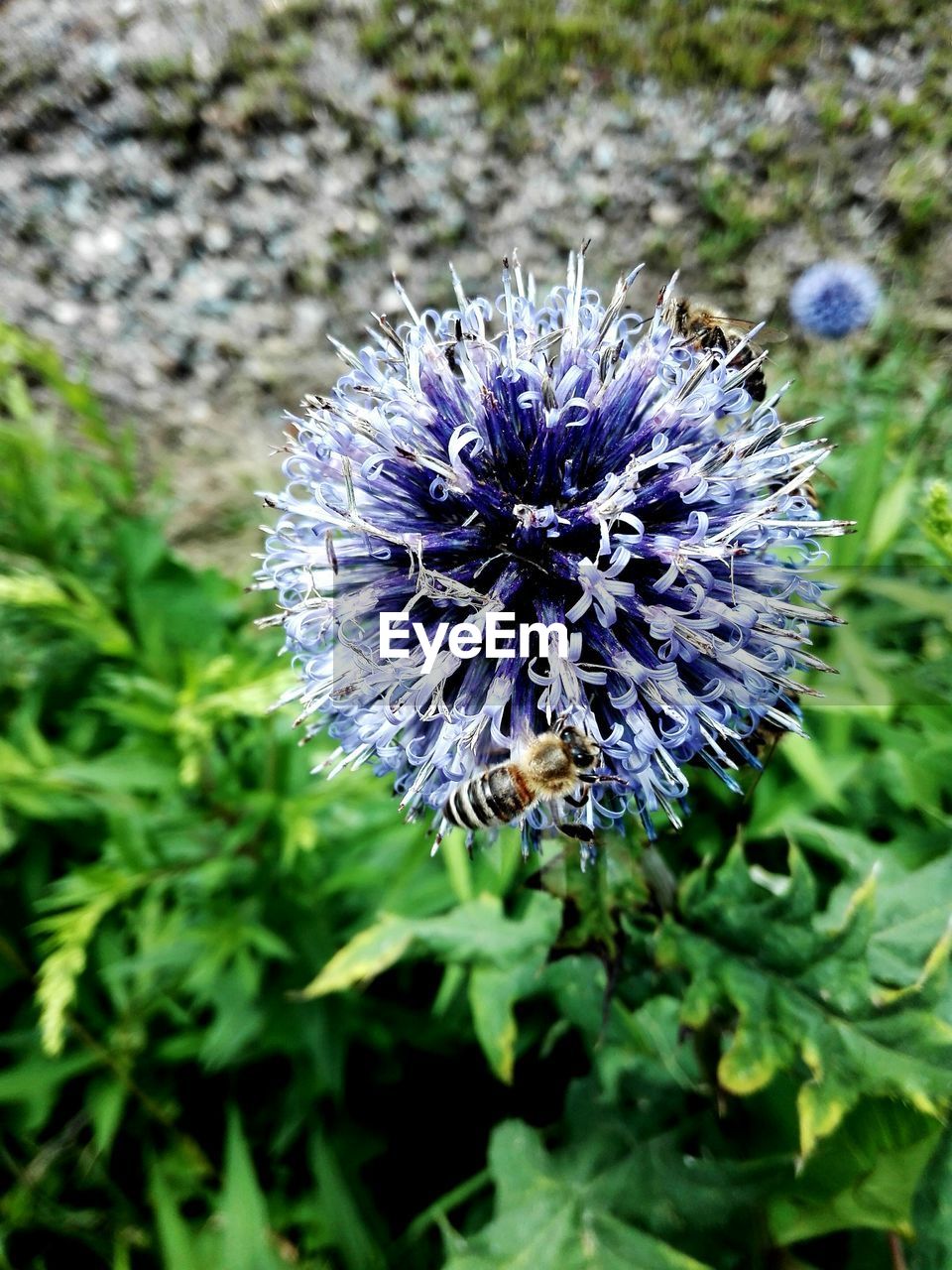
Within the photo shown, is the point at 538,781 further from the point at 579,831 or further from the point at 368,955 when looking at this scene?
the point at 368,955

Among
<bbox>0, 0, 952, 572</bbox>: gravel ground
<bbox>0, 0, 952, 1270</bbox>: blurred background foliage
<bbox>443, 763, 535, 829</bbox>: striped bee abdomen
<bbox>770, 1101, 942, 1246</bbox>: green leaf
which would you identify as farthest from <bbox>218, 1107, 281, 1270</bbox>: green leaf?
<bbox>0, 0, 952, 572</bbox>: gravel ground

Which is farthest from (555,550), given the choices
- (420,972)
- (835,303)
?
(835,303)

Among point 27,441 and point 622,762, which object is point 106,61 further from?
point 622,762

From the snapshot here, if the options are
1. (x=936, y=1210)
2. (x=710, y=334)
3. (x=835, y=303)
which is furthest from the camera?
(x=835, y=303)

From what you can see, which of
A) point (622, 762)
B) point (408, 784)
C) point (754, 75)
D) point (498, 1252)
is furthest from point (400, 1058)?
point (754, 75)

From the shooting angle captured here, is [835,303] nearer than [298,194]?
Yes

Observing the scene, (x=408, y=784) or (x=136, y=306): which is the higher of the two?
(x=136, y=306)

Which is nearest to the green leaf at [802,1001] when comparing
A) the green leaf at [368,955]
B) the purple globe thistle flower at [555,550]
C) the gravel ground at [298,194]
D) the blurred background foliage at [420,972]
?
the blurred background foliage at [420,972]
